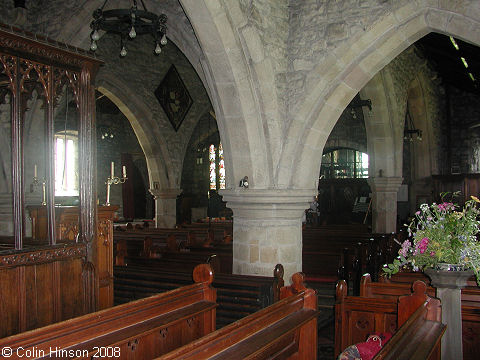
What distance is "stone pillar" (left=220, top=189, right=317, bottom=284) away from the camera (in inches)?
237

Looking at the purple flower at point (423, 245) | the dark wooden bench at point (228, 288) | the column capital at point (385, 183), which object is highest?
the column capital at point (385, 183)

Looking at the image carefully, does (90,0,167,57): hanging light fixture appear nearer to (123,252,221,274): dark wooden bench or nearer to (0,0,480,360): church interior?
(0,0,480,360): church interior

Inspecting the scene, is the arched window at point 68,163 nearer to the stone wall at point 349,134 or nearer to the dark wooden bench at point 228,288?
the stone wall at point 349,134

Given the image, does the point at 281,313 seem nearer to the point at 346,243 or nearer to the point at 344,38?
the point at 344,38

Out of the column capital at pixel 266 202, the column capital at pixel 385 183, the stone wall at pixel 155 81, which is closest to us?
the column capital at pixel 266 202

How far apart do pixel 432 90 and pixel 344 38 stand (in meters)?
10.6

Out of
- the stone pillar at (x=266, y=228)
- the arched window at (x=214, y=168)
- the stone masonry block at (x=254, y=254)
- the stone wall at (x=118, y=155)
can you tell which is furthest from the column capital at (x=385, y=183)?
the stone wall at (x=118, y=155)

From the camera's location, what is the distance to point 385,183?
10.7 metres

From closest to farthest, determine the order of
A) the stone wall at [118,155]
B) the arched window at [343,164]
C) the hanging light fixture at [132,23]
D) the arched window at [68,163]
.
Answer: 1. the hanging light fixture at [132,23]
2. the arched window at [68,163]
3. the arched window at [343,164]
4. the stone wall at [118,155]

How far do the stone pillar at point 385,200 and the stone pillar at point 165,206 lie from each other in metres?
5.50

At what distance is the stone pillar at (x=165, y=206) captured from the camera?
43.9 ft

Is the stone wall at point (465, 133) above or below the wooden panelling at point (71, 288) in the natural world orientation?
above

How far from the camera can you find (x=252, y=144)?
5.94 m

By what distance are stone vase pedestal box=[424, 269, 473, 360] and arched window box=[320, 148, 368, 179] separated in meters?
14.9
